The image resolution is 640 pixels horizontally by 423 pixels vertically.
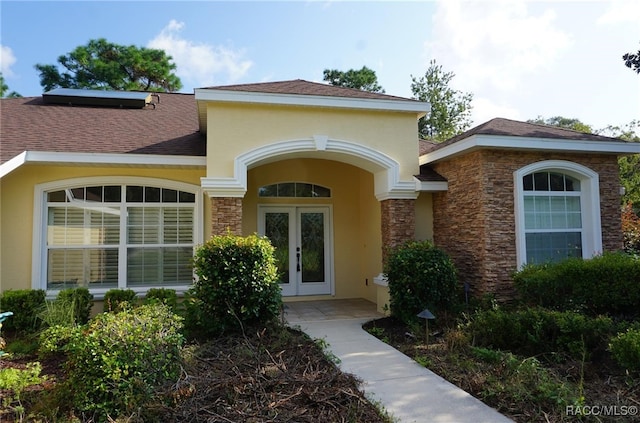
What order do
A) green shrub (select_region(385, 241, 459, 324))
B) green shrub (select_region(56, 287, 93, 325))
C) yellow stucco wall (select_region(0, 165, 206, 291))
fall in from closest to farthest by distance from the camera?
green shrub (select_region(56, 287, 93, 325))
green shrub (select_region(385, 241, 459, 324))
yellow stucco wall (select_region(0, 165, 206, 291))

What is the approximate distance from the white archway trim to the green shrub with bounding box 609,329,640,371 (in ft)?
15.6

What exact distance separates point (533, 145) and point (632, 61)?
143 inches

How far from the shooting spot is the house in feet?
26.2

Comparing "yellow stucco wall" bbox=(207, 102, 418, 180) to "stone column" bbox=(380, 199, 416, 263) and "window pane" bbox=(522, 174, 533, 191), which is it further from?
"window pane" bbox=(522, 174, 533, 191)

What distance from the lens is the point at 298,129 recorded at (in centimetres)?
838

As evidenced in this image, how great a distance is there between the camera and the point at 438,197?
927 centimetres

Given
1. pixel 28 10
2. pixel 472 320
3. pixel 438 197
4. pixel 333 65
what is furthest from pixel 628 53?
pixel 333 65

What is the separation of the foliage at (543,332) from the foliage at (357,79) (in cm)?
2432

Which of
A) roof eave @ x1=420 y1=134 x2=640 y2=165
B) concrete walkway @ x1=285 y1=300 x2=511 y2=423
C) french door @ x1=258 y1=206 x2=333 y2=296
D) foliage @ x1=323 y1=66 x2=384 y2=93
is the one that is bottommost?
concrete walkway @ x1=285 y1=300 x2=511 y2=423

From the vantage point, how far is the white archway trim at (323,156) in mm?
7867

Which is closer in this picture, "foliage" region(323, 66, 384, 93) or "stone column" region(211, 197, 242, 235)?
"stone column" region(211, 197, 242, 235)

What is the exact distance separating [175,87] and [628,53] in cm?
2307

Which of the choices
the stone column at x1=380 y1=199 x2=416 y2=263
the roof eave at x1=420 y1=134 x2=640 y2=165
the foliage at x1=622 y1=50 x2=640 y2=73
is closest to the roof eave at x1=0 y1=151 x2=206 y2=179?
the stone column at x1=380 y1=199 x2=416 y2=263

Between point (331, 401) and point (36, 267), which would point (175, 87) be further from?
Answer: point (331, 401)
